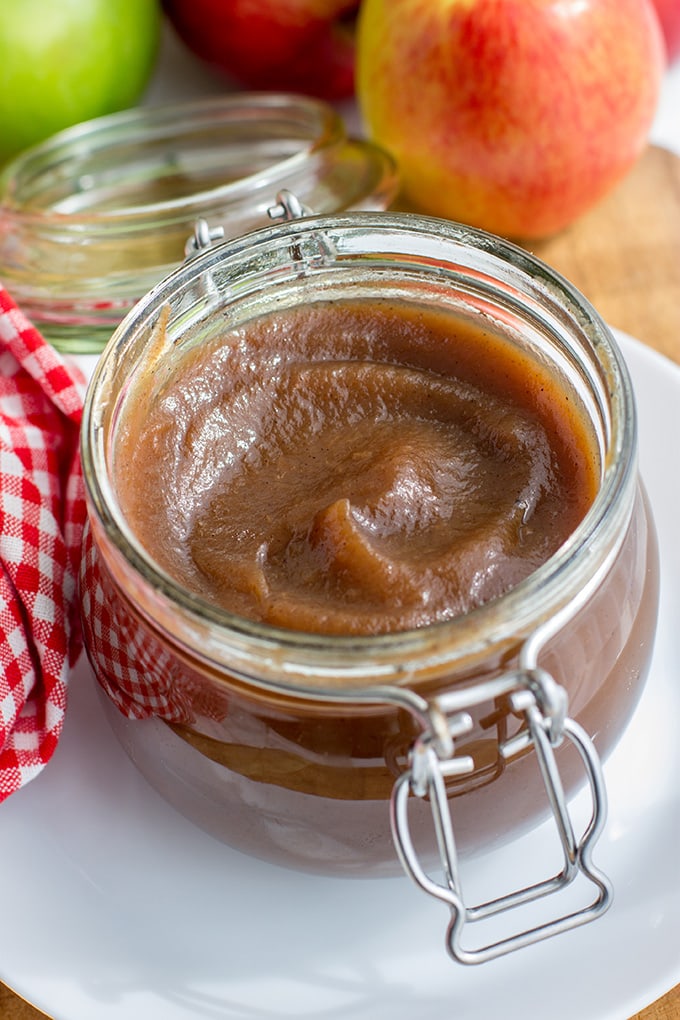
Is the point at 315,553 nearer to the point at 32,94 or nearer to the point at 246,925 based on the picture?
the point at 246,925

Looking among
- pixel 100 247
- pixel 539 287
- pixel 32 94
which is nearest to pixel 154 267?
pixel 100 247

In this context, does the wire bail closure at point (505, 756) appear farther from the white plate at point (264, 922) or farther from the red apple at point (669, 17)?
the red apple at point (669, 17)

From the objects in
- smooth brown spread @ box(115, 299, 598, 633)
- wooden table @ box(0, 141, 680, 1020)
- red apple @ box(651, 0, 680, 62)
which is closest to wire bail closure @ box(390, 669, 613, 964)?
smooth brown spread @ box(115, 299, 598, 633)

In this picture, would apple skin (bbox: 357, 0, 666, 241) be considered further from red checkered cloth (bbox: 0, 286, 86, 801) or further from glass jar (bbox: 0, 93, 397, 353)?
red checkered cloth (bbox: 0, 286, 86, 801)

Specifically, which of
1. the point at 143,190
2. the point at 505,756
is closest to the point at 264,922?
the point at 505,756

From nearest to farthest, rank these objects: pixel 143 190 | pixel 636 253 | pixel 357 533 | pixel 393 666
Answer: pixel 393 666 < pixel 357 533 < pixel 636 253 < pixel 143 190

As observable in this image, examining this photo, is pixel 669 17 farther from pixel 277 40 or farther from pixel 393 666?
pixel 393 666
